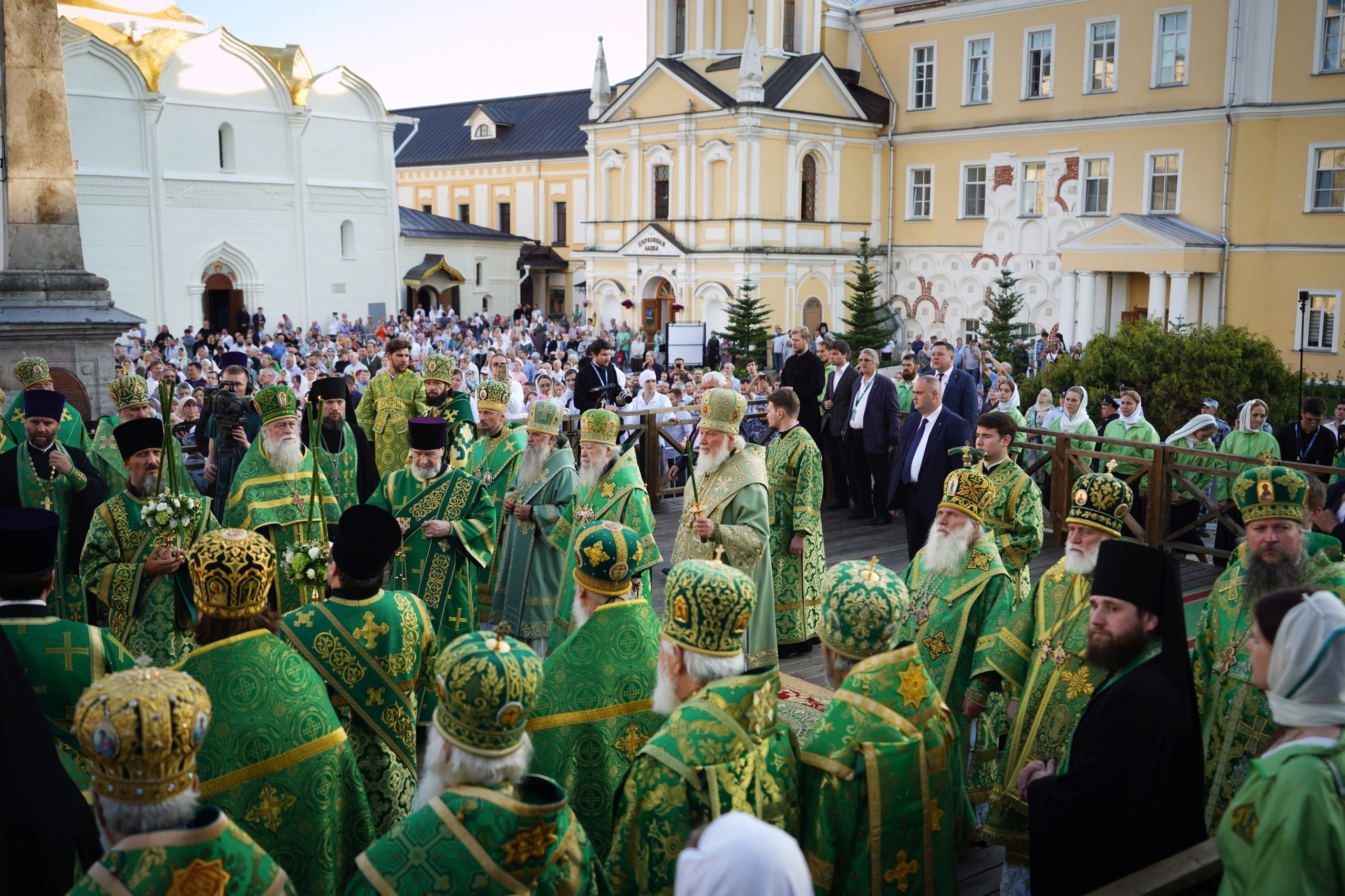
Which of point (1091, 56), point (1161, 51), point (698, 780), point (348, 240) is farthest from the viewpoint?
point (348, 240)

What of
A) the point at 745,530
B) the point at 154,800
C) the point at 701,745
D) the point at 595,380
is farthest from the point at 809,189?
the point at 154,800

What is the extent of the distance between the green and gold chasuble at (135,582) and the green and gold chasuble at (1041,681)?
3.40 m

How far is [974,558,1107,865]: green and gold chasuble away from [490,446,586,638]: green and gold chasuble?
2.73 metres

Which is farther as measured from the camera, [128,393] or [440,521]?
[128,393]

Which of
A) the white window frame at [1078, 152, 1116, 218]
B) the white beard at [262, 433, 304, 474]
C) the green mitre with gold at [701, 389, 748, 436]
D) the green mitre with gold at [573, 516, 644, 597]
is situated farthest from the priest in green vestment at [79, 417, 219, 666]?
the white window frame at [1078, 152, 1116, 218]

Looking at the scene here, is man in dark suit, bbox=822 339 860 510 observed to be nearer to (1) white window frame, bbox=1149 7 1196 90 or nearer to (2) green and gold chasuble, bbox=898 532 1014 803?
(2) green and gold chasuble, bbox=898 532 1014 803

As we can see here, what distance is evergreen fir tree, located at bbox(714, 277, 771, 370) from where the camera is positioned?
28100mm

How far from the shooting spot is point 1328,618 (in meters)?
2.55

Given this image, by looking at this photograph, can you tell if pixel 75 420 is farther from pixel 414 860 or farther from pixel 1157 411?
pixel 1157 411

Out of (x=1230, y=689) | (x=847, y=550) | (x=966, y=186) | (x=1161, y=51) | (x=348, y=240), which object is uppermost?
(x=1161, y=51)

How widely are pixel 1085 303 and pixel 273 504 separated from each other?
28442 mm

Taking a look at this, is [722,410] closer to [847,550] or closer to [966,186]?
[847,550]

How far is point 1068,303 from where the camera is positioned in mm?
31312

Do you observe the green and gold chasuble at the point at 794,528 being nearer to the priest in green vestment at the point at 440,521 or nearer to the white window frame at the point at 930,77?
the priest in green vestment at the point at 440,521
